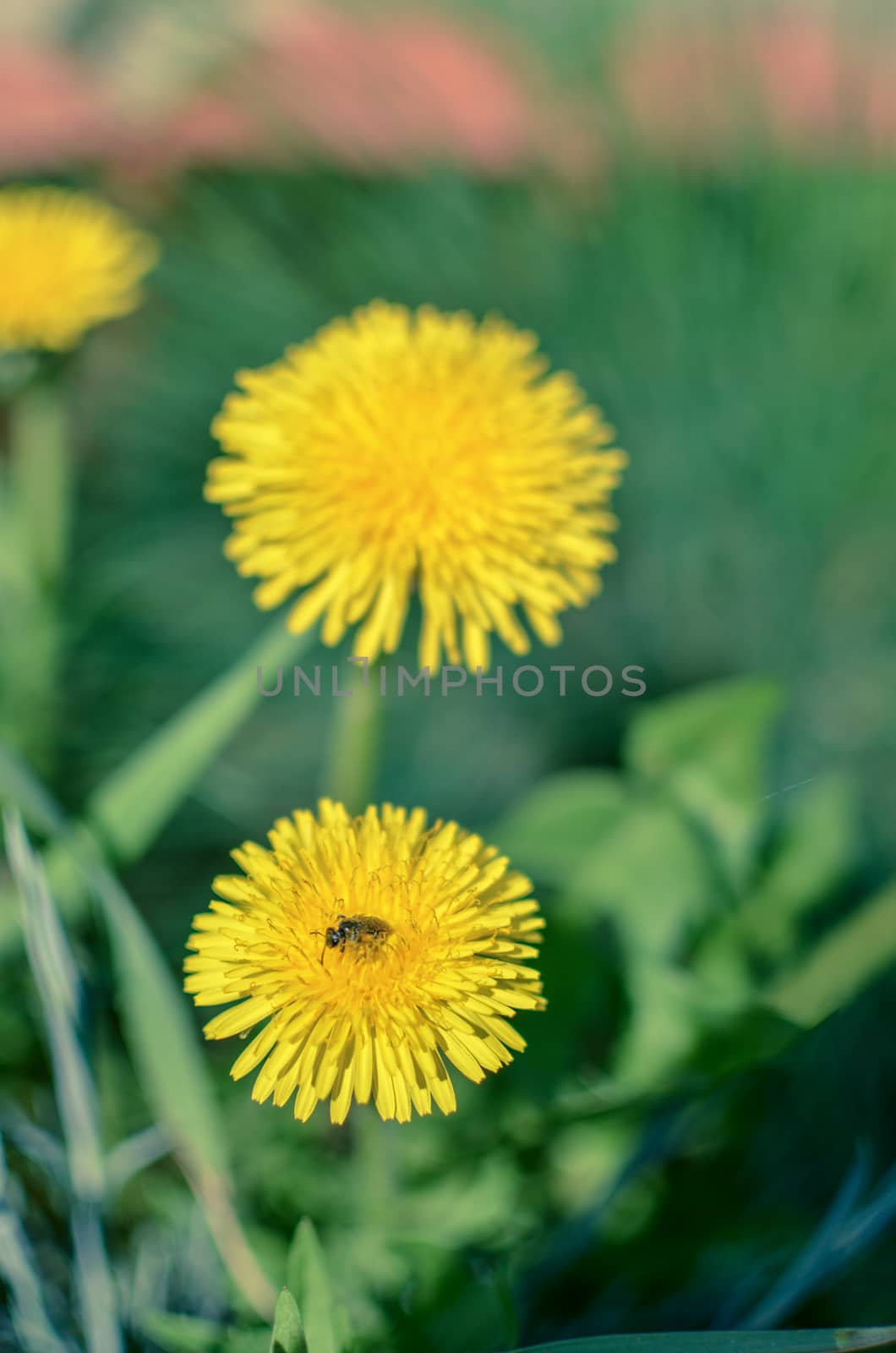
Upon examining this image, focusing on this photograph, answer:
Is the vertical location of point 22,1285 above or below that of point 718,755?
below

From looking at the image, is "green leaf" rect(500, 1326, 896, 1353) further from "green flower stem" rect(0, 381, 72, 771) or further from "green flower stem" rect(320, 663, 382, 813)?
"green flower stem" rect(0, 381, 72, 771)

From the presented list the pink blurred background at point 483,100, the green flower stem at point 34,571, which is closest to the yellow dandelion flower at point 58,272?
the green flower stem at point 34,571

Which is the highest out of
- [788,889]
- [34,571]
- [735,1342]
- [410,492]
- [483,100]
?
[483,100]

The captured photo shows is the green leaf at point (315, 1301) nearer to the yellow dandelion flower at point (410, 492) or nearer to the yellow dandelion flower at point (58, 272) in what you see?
the yellow dandelion flower at point (410, 492)

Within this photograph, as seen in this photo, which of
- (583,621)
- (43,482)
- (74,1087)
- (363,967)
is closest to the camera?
(363,967)

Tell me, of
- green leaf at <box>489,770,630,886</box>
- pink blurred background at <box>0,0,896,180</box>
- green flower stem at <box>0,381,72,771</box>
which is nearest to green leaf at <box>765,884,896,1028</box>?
green leaf at <box>489,770,630,886</box>

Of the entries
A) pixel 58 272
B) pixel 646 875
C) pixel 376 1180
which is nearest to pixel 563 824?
pixel 646 875

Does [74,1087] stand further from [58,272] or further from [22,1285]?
[58,272]
